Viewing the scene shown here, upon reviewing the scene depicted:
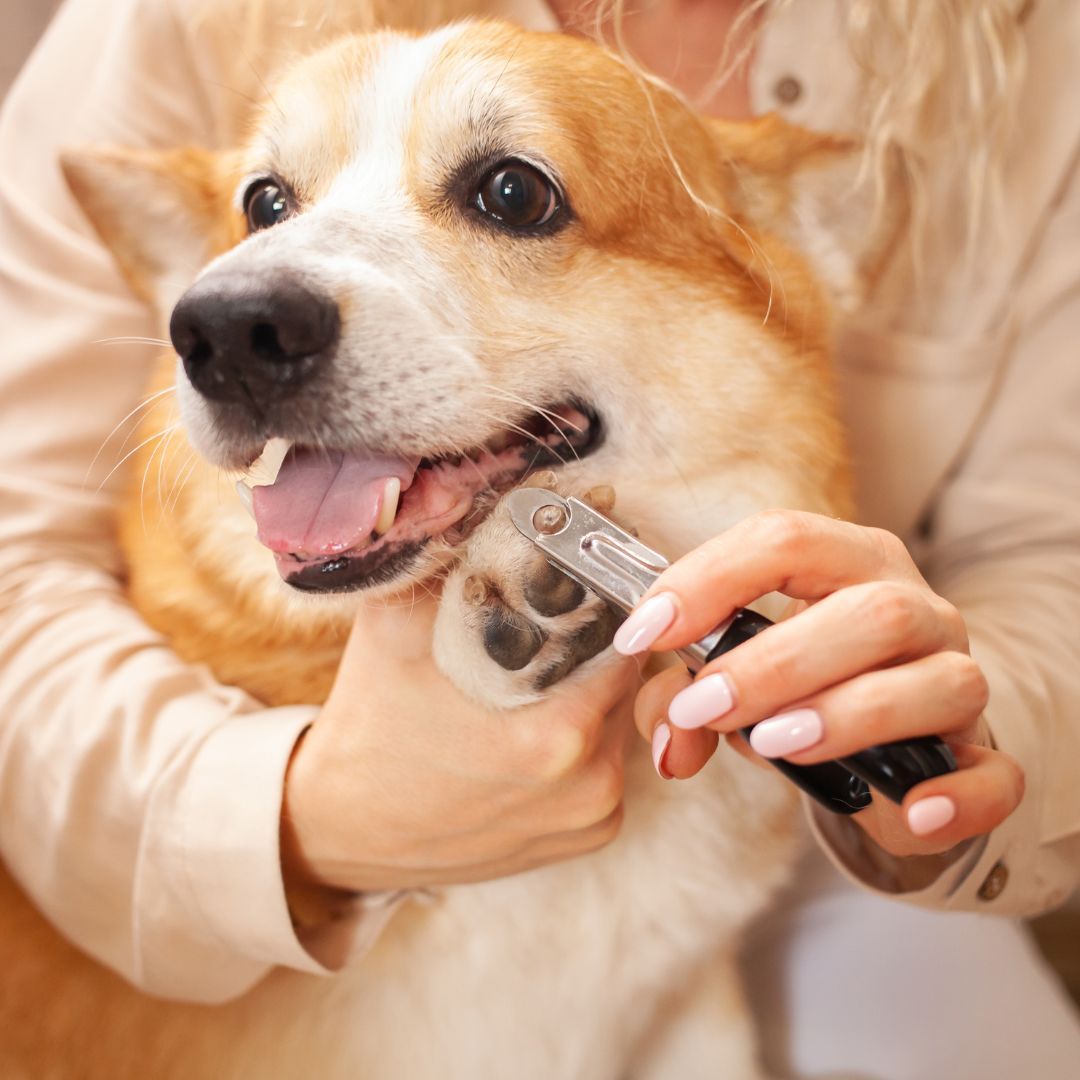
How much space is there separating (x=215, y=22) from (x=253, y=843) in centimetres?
83

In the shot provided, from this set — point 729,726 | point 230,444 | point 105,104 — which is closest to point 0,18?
point 105,104

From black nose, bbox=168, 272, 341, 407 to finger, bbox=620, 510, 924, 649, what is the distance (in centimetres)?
30

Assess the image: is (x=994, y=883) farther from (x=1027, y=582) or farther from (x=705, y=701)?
(x=705, y=701)

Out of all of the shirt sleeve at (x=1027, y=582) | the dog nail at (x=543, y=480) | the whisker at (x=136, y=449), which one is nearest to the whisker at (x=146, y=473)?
the whisker at (x=136, y=449)

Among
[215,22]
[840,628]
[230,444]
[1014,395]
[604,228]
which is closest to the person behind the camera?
[840,628]

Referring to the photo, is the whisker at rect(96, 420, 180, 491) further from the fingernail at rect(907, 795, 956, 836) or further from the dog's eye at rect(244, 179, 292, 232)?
the fingernail at rect(907, 795, 956, 836)

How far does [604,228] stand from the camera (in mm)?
813

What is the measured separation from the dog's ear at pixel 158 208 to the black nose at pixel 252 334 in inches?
13.4

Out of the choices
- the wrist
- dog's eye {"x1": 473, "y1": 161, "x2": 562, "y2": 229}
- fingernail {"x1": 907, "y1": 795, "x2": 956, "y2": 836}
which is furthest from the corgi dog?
fingernail {"x1": 907, "y1": 795, "x2": 956, "y2": 836}

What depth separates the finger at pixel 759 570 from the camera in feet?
1.67

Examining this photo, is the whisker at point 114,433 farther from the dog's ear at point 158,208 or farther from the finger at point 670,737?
the finger at point 670,737

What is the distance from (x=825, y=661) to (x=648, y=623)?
0.10 meters

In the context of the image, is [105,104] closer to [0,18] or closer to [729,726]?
[0,18]

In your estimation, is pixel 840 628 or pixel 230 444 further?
pixel 230 444
